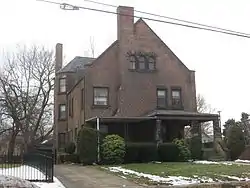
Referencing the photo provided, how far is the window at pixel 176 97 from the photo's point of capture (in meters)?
33.6

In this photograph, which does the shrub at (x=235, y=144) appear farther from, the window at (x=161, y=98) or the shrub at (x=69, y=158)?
the shrub at (x=69, y=158)

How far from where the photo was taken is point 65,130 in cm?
3906

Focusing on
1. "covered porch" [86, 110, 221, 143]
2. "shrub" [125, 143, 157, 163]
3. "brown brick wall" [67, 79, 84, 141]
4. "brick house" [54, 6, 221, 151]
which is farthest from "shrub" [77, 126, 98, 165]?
"brown brick wall" [67, 79, 84, 141]

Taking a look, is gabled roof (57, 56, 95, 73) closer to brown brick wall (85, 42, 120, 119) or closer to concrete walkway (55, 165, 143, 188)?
brown brick wall (85, 42, 120, 119)

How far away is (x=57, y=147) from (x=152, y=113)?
11792mm

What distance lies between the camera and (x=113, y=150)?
27.3 metres

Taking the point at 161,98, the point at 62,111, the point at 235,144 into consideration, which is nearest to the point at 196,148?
the point at 235,144

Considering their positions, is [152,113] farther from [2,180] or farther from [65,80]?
[2,180]

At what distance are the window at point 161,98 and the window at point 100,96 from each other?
4292mm

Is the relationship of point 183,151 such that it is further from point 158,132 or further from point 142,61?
point 142,61

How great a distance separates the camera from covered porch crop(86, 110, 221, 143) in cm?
2964

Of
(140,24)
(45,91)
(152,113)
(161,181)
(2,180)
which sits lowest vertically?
(161,181)

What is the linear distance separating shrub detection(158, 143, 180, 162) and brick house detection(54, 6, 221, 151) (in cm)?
113

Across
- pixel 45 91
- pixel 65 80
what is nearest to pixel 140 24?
pixel 65 80
